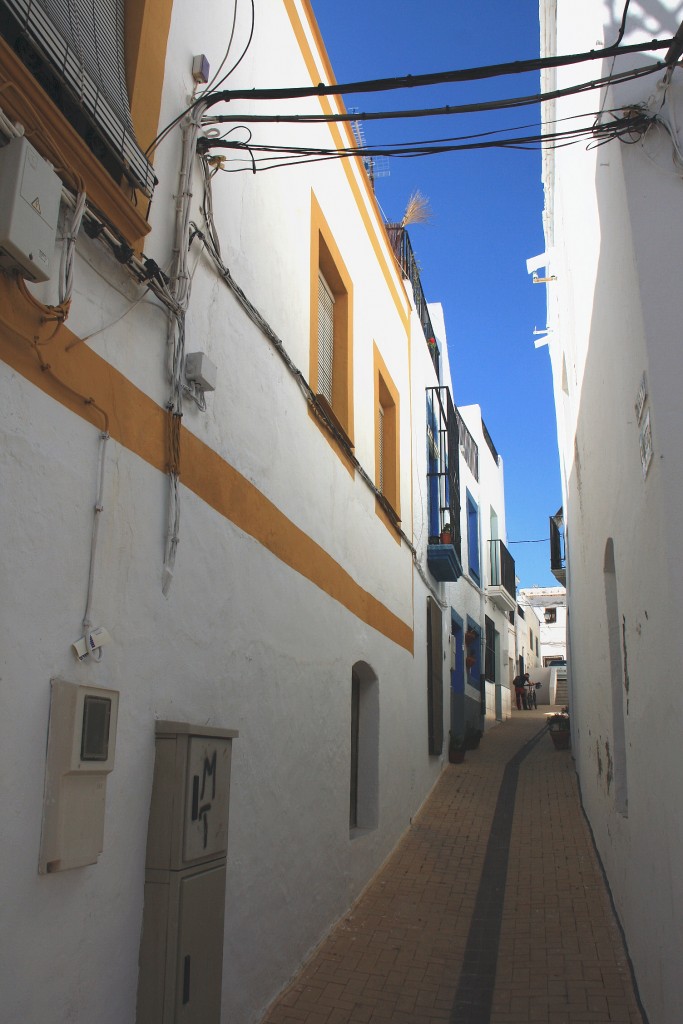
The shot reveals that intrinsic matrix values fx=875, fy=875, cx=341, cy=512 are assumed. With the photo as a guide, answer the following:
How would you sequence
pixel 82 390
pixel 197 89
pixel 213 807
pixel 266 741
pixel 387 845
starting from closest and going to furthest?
pixel 82 390
pixel 213 807
pixel 197 89
pixel 266 741
pixel 387 845

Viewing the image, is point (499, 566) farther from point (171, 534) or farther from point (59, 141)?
point (59, 141)

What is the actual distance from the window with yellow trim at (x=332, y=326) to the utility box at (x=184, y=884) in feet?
12.6

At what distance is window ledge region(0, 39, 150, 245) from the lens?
3.11 m

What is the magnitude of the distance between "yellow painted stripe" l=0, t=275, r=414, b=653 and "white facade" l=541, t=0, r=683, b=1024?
2221 mm

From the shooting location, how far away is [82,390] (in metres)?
3.50

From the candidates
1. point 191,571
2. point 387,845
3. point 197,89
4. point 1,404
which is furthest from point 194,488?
point 387,845

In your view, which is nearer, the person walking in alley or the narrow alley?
the narrow alley

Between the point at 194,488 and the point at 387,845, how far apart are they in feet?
17.6

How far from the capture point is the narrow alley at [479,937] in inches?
205

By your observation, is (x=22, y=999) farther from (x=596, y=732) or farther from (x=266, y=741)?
(x=596, y=732)

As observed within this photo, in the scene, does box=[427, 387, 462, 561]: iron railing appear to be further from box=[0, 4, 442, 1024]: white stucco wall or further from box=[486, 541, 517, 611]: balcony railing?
box=[486, 541, 517, 611]: balcony railing

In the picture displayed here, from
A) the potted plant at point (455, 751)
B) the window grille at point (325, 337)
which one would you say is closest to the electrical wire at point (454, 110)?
the window grille at point (325, 337)

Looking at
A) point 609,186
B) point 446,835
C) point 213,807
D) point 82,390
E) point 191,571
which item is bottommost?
point 446,835

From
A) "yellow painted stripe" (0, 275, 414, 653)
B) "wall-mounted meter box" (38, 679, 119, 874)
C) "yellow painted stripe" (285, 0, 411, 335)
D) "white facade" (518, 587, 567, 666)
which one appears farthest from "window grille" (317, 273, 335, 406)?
"white facade" (518, 587, 567, 666)
